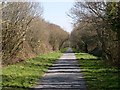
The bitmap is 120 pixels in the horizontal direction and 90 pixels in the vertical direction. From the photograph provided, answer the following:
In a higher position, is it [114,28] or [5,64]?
[114,28]

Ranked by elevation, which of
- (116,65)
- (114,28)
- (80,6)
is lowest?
(116,65)

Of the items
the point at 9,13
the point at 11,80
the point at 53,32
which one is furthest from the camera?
the point at 53,32

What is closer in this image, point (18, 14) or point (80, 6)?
point (18, 14)

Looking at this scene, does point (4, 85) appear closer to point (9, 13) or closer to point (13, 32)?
point (9, 13)

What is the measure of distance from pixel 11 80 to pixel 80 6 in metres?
18.1

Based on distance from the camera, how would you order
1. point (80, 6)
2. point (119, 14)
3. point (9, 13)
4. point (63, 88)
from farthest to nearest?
1. point (80, 6)
2. point (9, 13)
3. point (119, 14)
4. point (63, 88)

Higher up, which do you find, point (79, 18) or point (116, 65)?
point (79, 18)

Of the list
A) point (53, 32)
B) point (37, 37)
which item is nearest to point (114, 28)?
point (37, 37)

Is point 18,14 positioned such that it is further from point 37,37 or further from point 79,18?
point 37,37

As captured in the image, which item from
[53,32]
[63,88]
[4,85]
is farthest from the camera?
[53,32]

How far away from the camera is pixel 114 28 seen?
2147 cm

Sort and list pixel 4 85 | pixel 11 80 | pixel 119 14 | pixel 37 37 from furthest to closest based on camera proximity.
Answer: pixel 37 37 → pixel 119 14 → pixel 11 80 → pixel 4 85

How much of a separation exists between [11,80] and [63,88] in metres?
3.89

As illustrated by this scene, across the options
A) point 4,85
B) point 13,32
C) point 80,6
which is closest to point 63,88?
point 4,85
